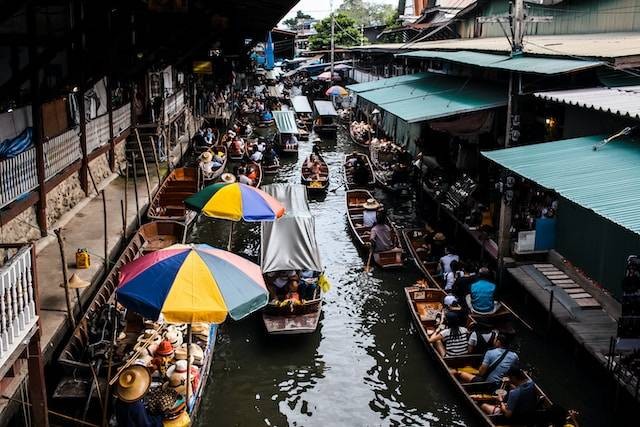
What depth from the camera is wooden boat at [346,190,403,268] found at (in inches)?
678

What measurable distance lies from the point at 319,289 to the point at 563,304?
16.6 ft

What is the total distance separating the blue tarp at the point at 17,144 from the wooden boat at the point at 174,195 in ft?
16.0

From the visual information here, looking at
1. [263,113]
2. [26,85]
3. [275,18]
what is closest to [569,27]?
[275,18]

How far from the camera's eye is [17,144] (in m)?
12.5

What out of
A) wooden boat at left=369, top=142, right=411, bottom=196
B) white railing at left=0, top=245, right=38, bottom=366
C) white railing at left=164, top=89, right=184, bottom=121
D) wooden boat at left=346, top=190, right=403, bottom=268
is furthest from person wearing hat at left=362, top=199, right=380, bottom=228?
white railing at left=0, top=245, right=38, bottom=366

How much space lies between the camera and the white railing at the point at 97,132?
1750 centimetres

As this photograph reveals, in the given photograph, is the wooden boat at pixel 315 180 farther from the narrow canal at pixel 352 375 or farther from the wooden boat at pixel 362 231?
the narrow canal at pixel 352 375

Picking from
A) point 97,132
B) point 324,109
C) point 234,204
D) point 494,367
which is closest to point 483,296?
point 494,367

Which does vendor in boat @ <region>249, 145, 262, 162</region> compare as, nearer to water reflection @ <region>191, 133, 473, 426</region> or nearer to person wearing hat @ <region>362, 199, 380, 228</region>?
person wearing hat @ <region>362, 199, 380, 228</region>

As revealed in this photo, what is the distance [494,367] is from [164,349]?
5.31m

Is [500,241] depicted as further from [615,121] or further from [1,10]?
[1,10]

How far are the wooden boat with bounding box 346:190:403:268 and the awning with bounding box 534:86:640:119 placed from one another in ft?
20.0

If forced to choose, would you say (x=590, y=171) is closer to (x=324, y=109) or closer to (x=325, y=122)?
(x=324, y=109)

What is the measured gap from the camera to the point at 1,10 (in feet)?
28.7
